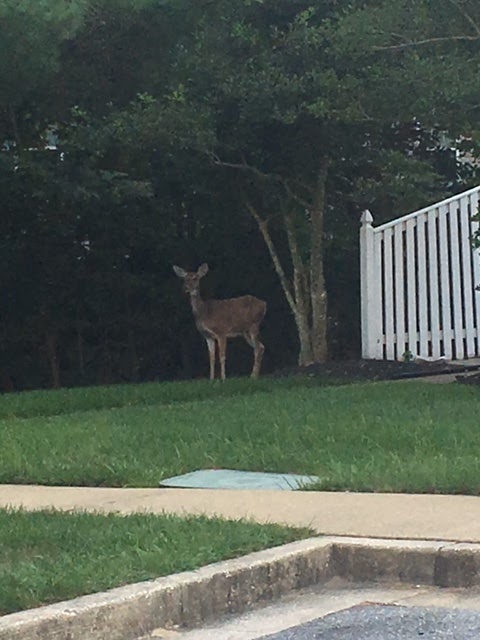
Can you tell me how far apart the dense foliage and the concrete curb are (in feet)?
25.4

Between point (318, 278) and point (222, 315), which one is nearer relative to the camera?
point (318, 278)

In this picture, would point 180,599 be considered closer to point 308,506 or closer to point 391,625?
point 391,625

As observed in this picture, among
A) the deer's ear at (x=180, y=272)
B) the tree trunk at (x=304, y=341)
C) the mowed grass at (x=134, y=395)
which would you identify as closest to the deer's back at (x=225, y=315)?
the deer's ear at (x=180, y=272)

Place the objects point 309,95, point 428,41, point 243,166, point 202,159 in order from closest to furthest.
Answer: point 428,41 → point 309,95 → point 243,166 → point 202,159

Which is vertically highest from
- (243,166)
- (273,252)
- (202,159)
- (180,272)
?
(202,159)

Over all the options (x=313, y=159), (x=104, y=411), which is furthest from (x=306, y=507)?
(x=313, y=159)

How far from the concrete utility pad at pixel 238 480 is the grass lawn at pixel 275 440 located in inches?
4.5

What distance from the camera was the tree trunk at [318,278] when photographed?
17531 mm

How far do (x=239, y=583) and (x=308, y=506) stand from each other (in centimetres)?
158

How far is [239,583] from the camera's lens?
5957mm

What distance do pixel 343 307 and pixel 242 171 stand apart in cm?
326

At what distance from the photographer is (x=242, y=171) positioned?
58.3 feet

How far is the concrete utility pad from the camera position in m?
8.22

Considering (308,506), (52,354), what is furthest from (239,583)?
→ (52,354)
